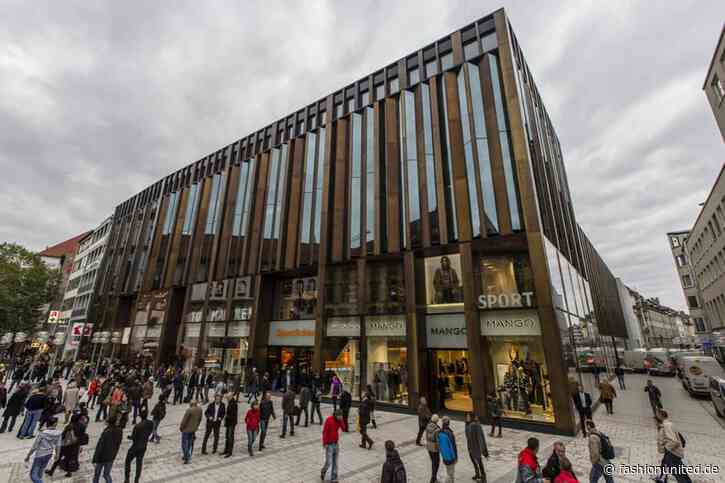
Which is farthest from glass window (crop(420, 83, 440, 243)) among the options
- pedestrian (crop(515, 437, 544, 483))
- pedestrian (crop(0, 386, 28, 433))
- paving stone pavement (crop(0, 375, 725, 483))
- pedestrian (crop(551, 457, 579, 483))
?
pedestrian (crop(0, 386, 28, 433))

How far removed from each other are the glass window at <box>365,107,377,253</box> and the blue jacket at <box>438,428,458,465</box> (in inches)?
548

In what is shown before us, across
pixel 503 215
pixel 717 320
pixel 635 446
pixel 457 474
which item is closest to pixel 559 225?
pixel 503 215

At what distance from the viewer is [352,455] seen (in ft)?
34.6

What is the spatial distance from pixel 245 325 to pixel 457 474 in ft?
69.8

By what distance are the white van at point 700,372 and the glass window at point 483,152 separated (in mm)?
18610

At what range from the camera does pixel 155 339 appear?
1320 inches

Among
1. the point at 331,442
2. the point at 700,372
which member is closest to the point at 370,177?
the point at 331,442

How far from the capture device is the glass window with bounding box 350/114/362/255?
2216 centimetres

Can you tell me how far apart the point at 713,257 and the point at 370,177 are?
42555mm

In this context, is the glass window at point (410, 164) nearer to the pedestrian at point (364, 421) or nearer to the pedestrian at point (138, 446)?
the pedestrian at point (364, 421)

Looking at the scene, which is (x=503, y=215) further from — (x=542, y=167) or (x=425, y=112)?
(x=425, y=112)

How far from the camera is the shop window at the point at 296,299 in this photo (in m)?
23.9

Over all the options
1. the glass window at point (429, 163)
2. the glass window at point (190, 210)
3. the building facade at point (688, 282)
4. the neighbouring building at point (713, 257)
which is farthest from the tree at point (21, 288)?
the building facade at point (688, 282)

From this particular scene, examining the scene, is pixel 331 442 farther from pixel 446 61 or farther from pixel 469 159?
pixel 446 61
